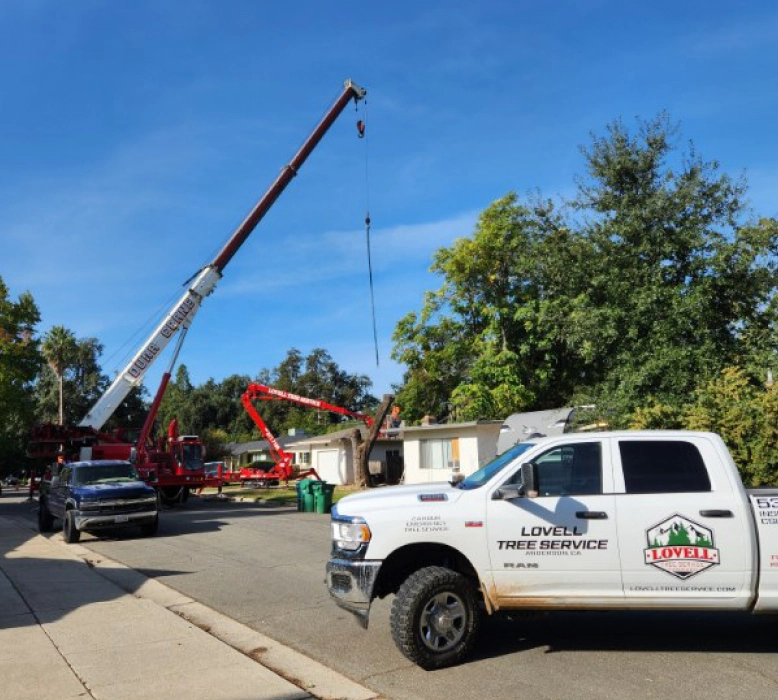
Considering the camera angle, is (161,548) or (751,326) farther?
(751,326)

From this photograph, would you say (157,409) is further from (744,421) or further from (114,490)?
(744,421)

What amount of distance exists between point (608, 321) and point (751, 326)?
3213mm

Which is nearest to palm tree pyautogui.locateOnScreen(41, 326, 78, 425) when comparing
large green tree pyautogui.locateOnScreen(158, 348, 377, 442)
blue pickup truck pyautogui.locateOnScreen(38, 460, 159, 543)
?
large green tree pyautogui.locateOnScreen(158, 348, 377, 442)

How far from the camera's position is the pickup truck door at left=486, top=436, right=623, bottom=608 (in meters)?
6.16

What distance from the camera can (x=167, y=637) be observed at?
7.33 metres

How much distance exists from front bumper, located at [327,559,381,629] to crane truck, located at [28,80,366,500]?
799 inches

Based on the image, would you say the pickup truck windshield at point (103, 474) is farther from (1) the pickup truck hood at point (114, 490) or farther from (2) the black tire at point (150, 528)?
(2) the black tire at point (150, 528)

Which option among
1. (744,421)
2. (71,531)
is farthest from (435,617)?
(71,531)

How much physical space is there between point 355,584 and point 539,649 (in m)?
1.77

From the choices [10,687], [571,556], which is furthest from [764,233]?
[10,687]

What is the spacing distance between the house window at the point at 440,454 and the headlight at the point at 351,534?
23.9 m

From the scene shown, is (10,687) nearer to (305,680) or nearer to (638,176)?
(305,680)

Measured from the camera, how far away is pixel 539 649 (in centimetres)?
664

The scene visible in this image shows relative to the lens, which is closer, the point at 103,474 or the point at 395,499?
the point at 395,499
